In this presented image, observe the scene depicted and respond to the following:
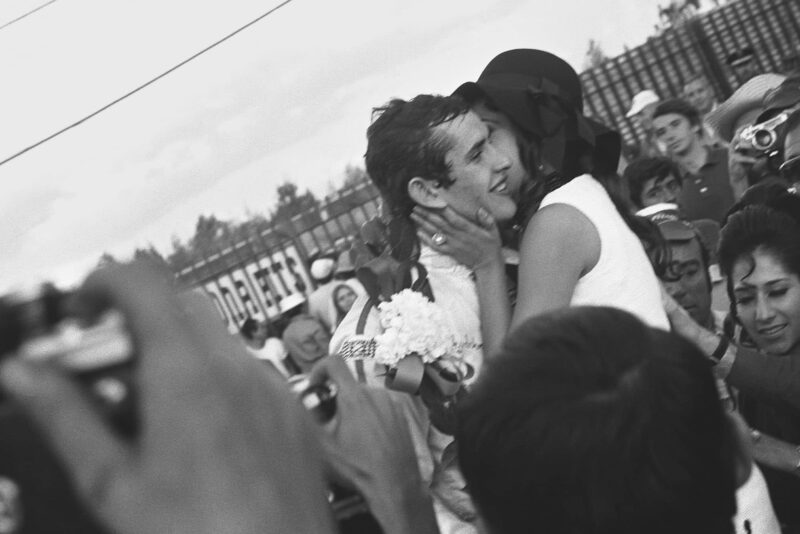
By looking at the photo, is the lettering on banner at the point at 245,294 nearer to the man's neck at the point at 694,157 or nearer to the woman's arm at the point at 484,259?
the man's neck at the point at 694,157

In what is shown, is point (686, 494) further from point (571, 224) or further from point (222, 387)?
point (571, 224)

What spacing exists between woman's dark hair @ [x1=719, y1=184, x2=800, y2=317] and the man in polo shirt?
2.38 metres

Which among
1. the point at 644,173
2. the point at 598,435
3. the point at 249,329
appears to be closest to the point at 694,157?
the point at 644,173

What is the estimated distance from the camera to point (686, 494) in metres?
1.03

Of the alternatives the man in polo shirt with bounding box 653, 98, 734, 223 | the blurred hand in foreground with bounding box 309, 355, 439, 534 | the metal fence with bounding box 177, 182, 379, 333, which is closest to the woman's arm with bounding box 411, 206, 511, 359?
the blurred hand in foreground with bounding box 309, 355, 439, 534

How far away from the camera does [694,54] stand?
10781 mm

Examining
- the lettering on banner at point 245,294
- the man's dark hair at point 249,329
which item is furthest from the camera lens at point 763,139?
the lettering on banner at point 245,294

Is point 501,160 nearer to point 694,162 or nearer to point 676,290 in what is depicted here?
point 676,290

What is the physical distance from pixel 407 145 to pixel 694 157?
151 inches

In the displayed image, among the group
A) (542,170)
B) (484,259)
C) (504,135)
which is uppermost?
(504,135)

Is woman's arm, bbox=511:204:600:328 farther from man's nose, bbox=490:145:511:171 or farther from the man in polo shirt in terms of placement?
the man in polo shirt

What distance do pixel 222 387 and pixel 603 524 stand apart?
0.50 metres

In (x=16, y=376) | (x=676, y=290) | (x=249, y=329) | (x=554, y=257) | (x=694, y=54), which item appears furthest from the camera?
(x=694, y=54)

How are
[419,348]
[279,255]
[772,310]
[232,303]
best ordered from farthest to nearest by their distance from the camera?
[232,303] < [279,255] < [772,310] < [419,348]
